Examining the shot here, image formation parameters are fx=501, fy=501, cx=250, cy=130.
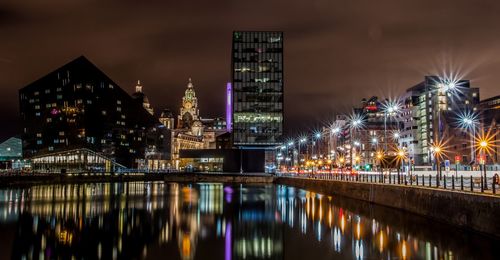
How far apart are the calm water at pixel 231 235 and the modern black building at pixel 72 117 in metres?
106

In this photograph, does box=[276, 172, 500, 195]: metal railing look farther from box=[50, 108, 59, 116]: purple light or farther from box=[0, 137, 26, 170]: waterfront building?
box=[0, 137, 26, 170]: waterfront building

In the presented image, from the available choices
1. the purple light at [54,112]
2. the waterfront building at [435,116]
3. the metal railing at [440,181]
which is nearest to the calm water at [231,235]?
the metal railing at [440,181]

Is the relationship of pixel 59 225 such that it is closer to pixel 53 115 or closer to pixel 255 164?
pixel 255 164

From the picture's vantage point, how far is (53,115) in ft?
505

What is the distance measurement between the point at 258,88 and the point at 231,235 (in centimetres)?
10971

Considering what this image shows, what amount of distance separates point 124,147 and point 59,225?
142m

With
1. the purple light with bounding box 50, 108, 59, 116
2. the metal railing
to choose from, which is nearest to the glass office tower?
the purple light with bounding box 50, 108, 59, 116

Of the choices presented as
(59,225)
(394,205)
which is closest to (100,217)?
(59,225)

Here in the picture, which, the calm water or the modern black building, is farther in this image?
the modern black building

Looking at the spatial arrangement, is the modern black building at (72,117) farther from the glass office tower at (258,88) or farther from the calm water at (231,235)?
the calm water at (231,235)

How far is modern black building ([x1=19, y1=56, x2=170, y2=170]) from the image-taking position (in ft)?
496

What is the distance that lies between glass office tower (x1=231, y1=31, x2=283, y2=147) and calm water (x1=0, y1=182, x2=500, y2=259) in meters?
92.8

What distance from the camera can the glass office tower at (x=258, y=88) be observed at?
14212cm

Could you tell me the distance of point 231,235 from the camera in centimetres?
3412
